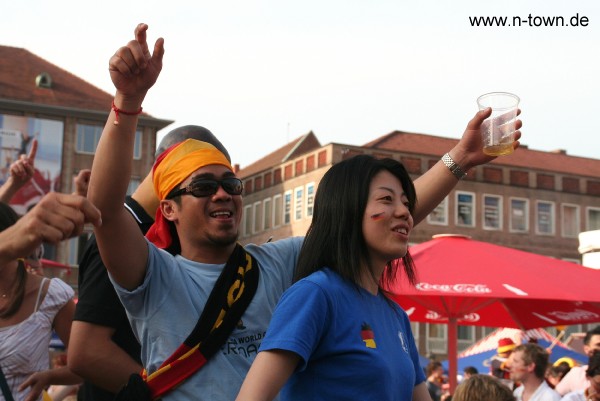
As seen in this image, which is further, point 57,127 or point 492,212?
point 492,212

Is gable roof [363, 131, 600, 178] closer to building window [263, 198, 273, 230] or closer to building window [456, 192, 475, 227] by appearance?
building window [456, 192, 475, 227]

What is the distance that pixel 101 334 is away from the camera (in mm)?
3404

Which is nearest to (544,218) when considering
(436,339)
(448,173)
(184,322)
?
(436,339)

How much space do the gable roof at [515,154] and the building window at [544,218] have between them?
7.10ft

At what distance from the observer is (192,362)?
295cm

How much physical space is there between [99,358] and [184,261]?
466 millimetres

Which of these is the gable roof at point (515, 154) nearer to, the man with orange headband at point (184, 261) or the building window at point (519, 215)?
the building window at point (519, 215)

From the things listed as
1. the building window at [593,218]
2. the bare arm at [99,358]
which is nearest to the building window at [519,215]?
the building window at [593,218]

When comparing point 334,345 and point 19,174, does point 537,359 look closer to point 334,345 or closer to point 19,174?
point 19,174

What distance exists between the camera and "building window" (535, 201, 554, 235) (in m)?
56.4

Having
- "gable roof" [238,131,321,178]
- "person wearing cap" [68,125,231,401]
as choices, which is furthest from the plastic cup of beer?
"gable roof" [238,131,321,178]

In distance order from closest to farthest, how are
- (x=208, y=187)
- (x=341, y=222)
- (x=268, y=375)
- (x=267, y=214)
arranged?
(x=268, y=375) < (x=341, y=222) < (x=208, y=187) < (x=267, y=214)

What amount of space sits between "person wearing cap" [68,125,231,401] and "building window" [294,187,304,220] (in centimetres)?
5275

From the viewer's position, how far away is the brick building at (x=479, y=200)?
53844mm
